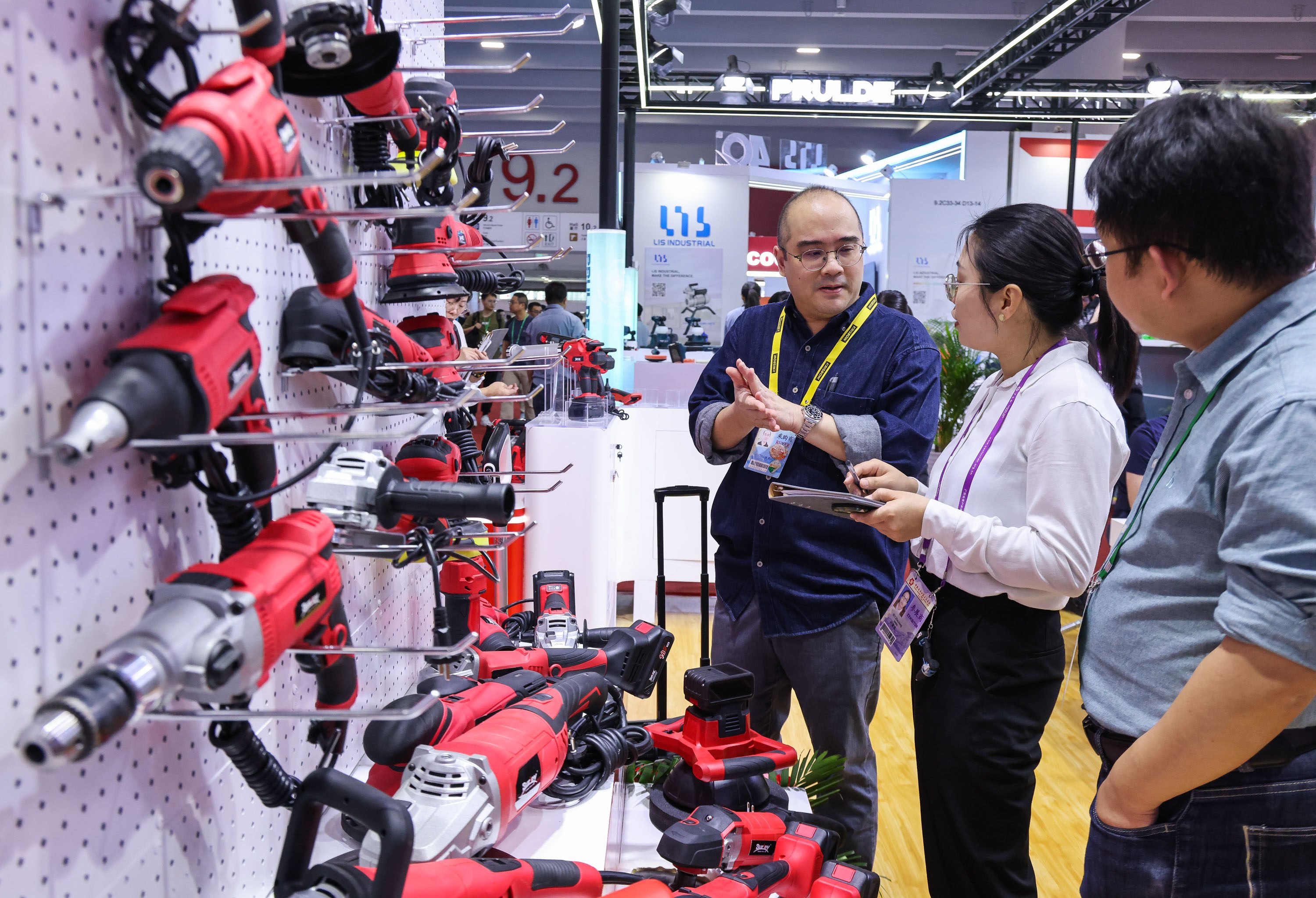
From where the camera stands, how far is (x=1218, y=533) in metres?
1.02

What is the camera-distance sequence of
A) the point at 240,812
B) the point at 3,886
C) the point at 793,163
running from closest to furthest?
the point at 3,886 < the point at 240,812 < the point at 793,163

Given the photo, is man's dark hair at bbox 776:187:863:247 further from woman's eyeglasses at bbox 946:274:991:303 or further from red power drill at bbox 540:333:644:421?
red power drill at bbox 540:333:644:421

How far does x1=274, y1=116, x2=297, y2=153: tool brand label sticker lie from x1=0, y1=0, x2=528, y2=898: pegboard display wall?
0.60ft

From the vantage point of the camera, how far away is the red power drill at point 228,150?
2.08 ft

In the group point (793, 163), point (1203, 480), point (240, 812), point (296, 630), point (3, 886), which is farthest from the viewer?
point (793, 163)

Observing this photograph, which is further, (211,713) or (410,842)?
(410,842)

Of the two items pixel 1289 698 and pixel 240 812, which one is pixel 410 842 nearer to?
pixel 240 812

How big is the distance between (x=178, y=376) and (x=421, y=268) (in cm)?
67

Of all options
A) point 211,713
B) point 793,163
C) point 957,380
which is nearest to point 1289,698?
point 211,713

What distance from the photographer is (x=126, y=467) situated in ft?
2.80

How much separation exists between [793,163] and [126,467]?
1629cm

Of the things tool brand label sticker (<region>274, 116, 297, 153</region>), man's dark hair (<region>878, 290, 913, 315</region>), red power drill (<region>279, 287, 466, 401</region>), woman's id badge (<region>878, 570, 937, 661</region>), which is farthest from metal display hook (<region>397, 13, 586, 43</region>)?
man's dark hair (<region>878, 290, 913, 315</region>)

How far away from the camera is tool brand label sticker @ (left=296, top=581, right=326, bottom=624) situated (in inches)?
31.9

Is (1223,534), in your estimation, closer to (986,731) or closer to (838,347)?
(986,731)
